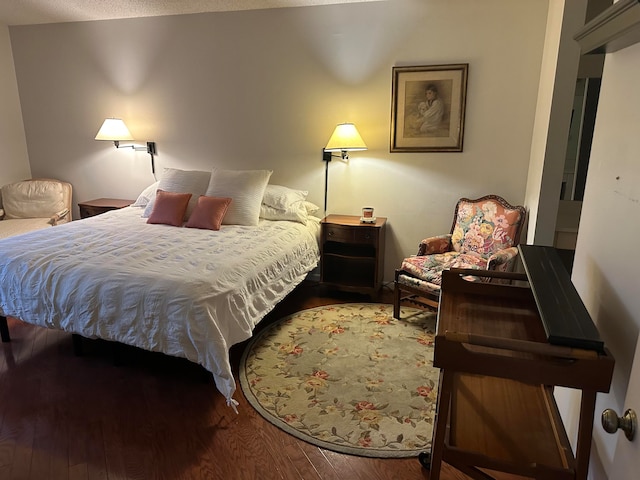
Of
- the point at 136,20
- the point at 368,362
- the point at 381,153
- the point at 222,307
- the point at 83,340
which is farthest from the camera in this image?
the point at 136,20

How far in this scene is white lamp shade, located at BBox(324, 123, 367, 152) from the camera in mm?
3498

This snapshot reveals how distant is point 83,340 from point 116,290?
980mm

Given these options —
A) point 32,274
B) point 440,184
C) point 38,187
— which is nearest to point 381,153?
point 440,184

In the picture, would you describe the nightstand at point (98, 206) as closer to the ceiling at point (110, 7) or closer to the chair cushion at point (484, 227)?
the ceiling at point (110, 7)

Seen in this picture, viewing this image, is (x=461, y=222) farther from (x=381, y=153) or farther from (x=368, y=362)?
(x=368, y=362)

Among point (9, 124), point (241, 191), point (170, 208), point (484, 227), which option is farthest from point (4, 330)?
point (484, 227)

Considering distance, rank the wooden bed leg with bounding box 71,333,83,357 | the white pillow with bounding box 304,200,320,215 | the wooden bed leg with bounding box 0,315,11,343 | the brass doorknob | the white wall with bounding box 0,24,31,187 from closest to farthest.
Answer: the brass doorknob < the wooden bed leg with bounding box 71,333,83,357 < the wooden bed leg with bounding box 0,315,11,343 < the white pillow with bounding box 304,200,320,215 < the white wall with bounding box 0,24,31,187

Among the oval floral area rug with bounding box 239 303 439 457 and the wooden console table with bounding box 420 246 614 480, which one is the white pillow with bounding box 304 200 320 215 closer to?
the oval floral area rug with bounding box 239 303 439 457

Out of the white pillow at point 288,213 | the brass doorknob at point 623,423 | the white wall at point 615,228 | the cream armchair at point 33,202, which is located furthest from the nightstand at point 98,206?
the brass doorknob at point 623,423

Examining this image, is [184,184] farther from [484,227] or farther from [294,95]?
[484,227]

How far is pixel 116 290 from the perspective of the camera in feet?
7.21

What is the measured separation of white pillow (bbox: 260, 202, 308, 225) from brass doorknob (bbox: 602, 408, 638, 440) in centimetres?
301

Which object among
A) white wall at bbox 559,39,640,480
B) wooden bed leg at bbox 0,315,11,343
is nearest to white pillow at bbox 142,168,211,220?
wooden bed leg at bbox 0,315,11,343

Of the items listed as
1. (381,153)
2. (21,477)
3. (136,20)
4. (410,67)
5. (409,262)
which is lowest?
(21,477)
